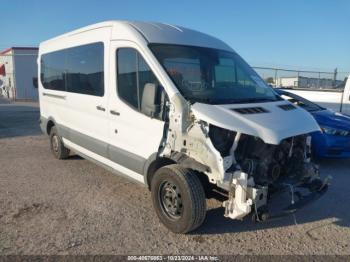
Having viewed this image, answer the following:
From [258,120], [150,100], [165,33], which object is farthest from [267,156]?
[165,33]

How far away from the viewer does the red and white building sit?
32.0 m

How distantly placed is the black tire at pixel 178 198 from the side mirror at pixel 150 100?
73cm

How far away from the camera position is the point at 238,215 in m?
3.88

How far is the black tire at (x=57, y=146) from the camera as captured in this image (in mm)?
7445

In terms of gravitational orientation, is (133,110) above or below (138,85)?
below

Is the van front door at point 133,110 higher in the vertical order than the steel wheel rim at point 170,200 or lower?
higher

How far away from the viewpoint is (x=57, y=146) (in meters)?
7.61

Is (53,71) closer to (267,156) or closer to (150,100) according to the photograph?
(150,100)

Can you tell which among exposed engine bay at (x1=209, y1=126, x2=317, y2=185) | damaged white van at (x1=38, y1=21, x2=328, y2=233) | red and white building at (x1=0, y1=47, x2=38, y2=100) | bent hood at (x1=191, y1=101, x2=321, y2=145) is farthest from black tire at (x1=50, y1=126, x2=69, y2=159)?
red and white building at (x1=0, y1=47, x2=38, y2=100)

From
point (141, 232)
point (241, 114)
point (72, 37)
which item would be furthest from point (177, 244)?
point (72, 37)

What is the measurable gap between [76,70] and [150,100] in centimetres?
257

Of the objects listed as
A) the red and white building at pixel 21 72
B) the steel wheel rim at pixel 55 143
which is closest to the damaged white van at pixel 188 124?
the steel wheel rim at pixel 55 143

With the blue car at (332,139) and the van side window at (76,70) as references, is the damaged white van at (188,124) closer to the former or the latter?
the van side window at (76,70)

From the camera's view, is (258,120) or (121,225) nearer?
(258,120)
